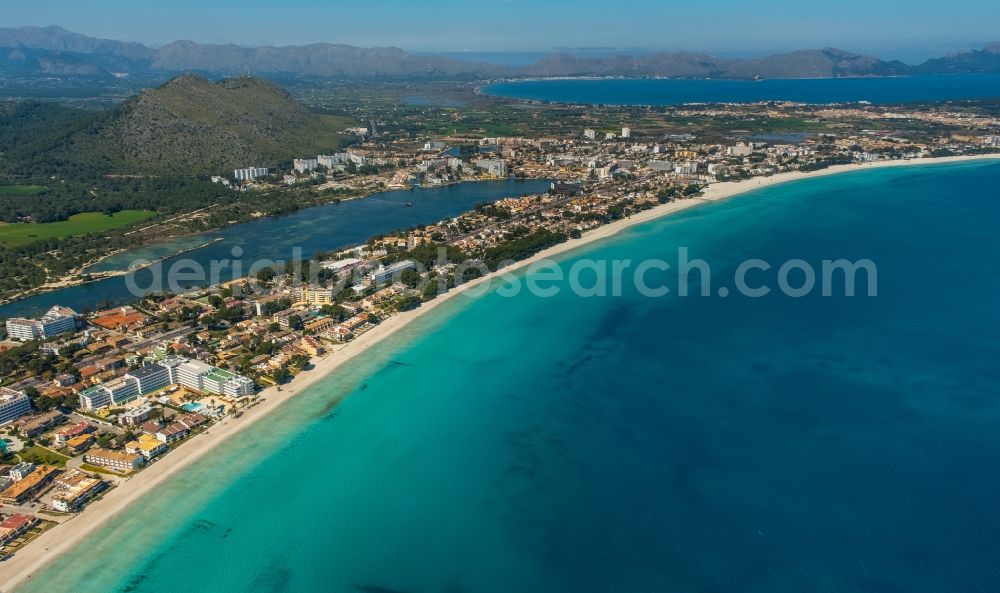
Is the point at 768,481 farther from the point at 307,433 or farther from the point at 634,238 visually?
the point at 634,238

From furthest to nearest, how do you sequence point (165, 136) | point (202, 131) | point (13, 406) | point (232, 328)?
point (202, 131) → point (165, 136) → point (232, 328) → point (13, 406)

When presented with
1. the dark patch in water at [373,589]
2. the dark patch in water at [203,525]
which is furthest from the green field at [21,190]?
the dark patch in water at [373,589]

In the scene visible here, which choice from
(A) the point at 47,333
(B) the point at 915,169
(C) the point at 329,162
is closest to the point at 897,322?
(A) the point at 47,333

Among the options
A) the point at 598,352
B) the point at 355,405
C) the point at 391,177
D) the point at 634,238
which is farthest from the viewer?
the point at 391,177

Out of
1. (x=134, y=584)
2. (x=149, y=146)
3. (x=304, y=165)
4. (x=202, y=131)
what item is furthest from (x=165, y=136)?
(x=134, y=584)

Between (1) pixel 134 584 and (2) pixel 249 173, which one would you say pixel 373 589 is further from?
(2) pixel 249 173

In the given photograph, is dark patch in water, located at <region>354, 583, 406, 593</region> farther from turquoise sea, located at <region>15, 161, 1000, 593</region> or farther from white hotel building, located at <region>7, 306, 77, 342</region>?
white hotel building, located at <region>7, 306, 77, 342</region>
